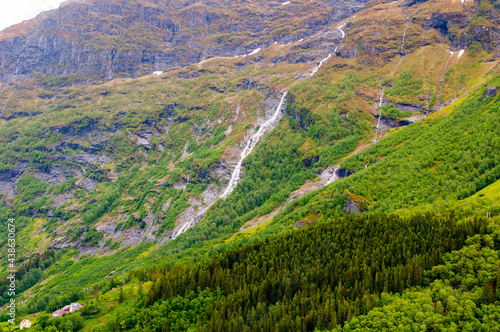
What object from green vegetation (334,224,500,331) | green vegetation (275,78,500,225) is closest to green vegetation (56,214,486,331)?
green vegetation (334,224,500,331)

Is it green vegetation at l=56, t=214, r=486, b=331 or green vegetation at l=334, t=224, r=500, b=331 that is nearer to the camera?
green vegetation at l=334, t=224, r=500, b=331

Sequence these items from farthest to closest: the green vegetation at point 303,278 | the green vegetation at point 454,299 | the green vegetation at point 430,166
A: the green vegetation at point 430,166 < the green vegetation at point 303,278 < the green vegetation at point 454,299

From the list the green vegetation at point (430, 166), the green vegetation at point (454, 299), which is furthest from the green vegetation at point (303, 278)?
the green vegetation at point (430, 166)

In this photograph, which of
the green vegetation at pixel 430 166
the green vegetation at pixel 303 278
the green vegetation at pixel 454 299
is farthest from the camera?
the green vegetation at pixel 430 166

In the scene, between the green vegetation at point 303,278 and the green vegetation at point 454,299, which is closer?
the green vegetation at point 454,299

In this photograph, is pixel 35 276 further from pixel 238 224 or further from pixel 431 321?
pixel 431 321

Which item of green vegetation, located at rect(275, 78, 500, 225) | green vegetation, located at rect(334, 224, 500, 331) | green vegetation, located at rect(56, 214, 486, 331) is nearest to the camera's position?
green vegetation, located at rect(334, 224, 500, 331)

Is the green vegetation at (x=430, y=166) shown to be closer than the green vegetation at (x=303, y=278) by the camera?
No

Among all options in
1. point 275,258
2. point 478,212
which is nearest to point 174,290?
point 275,258

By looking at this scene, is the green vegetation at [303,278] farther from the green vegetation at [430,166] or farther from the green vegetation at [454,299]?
the green vegetation at [430,166]

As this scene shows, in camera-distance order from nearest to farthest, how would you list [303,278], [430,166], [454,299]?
[454,299], [303,278], [430,166]

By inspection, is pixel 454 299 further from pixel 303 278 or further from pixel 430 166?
pixel 430 166

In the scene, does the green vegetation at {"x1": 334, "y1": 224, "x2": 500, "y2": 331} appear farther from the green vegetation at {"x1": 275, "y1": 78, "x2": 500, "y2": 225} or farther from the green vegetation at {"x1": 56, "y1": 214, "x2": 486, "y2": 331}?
the green vegetation at {"x1": 275, "y1": 78, "x2": 500, "y2": 225}

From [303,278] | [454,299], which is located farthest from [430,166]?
[454,299]
